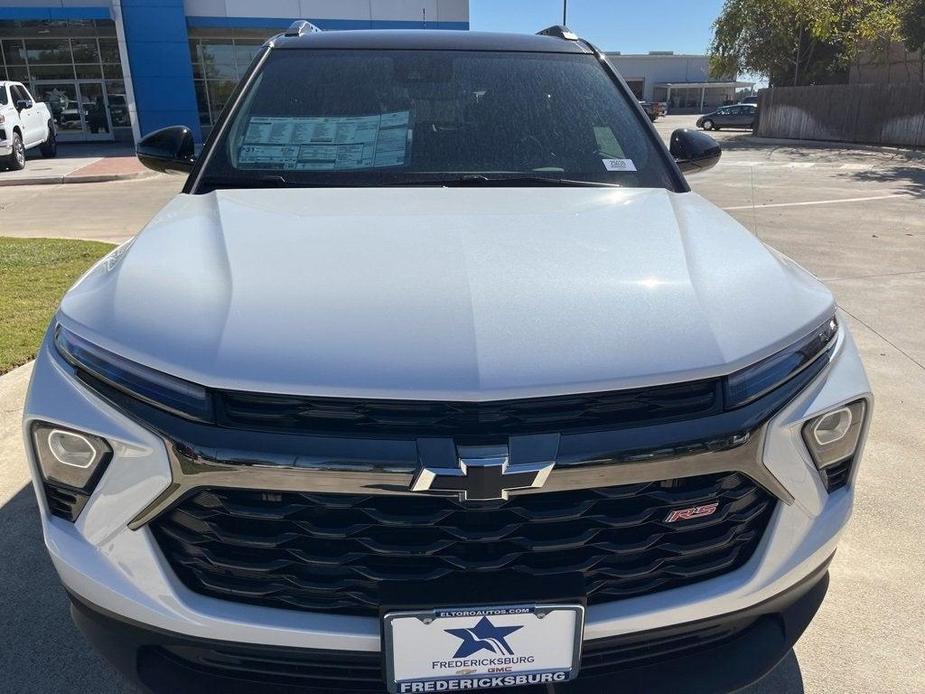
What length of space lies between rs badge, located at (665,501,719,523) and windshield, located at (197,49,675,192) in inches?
52.6

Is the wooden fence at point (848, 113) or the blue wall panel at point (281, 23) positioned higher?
the blue wall panel at point (281, 23)

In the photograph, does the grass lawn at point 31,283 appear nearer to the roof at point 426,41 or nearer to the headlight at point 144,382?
the roof at point 426,41

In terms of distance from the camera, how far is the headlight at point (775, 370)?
4.72ft

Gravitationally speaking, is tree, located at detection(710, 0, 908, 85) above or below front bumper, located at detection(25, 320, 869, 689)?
above

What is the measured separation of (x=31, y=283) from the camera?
565 centimetres

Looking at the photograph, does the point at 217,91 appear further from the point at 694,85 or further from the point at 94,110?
the point at 694,85

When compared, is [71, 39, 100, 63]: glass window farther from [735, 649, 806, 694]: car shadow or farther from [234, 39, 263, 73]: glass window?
[735, 649, 806, 694]: car shadow

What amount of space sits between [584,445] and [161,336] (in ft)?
2.83

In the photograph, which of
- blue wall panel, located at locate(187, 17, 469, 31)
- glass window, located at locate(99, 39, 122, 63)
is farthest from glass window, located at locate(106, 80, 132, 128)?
blue wall panel, located at locate(187, 17, 469, 31)

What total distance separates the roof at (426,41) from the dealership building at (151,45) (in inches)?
786

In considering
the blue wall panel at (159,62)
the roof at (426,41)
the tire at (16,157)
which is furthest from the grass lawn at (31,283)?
the blue wall panel at (159,62)

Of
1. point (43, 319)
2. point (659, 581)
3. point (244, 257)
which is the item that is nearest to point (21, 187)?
point (43, 319)

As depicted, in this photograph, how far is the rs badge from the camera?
145 centimetres

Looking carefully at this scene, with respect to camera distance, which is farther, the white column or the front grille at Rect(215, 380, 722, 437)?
the white column
